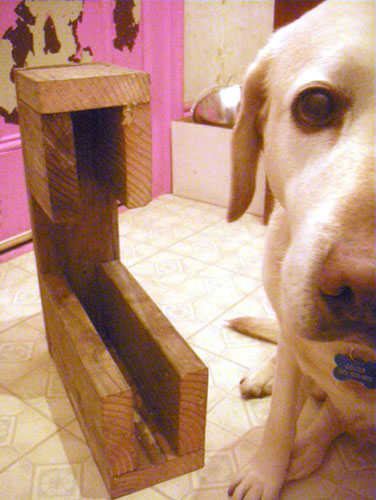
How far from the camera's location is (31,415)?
55.7 inches

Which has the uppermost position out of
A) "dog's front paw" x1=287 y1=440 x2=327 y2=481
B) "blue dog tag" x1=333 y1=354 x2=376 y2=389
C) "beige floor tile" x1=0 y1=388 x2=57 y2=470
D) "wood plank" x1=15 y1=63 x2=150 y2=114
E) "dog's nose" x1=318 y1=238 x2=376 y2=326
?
"wood plank" x1=15 y1=63 x2=150 y2=114

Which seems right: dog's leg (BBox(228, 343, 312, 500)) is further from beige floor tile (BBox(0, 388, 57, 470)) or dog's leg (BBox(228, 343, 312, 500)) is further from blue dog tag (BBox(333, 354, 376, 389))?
beige floor tile (BBox(0, 388, 57, 470))

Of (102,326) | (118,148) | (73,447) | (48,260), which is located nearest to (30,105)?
(118,148)

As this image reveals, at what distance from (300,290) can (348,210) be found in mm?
151

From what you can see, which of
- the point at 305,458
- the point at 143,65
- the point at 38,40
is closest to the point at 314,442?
the point at 305,458

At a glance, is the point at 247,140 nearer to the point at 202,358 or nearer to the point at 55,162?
the point at 55,162

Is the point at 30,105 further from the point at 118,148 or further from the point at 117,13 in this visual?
the point at 117,13

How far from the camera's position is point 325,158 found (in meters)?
0.82

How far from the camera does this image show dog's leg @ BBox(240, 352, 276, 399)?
1508mm

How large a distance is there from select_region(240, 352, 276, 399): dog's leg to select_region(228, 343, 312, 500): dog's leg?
0.30m

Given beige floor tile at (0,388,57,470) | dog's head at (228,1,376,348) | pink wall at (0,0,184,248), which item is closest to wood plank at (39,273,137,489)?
beige floor tile at (0,388,57,470)

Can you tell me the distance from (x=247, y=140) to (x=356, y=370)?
1.82ft

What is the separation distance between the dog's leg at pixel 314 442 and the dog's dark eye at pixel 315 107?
32.1 inches

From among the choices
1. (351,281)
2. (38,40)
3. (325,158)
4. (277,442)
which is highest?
(38,40)
